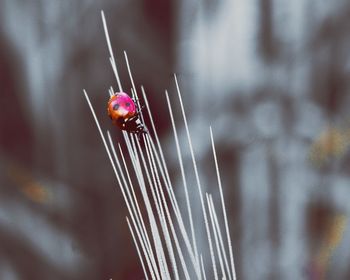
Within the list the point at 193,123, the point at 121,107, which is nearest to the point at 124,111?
the point at 121,107

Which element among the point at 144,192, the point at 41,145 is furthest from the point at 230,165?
the point at 41,145

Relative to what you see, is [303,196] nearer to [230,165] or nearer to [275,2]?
[230,165]

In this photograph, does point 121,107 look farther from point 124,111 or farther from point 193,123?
point 193,123
